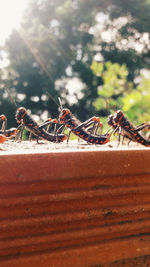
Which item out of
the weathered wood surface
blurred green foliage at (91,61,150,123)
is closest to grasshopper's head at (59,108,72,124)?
blurred green foliage at (91,61,150,123)

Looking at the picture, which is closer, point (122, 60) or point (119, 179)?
point (119, 179)

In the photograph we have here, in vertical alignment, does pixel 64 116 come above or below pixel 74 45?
below

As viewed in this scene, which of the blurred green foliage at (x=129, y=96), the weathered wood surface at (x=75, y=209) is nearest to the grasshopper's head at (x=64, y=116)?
the blurred green foliage at (x=129, y=96)

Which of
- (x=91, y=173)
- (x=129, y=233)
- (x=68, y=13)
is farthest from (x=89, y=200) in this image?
(x=68, y=13)

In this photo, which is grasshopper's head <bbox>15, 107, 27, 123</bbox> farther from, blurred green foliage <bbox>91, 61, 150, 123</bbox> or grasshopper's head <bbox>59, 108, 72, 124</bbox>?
blurred green foliage <bbox>91, 61, 150, 123</bbox>

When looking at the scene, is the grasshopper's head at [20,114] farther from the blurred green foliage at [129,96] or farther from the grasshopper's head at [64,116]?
the blurred green foliage at [129,96]

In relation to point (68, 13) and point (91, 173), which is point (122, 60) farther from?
point (91, 173)

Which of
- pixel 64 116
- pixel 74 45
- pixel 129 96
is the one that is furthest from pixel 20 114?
pixel 74 45

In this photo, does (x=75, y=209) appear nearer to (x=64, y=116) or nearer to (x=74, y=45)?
(x=64, y=116)
